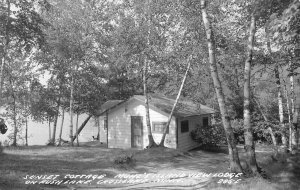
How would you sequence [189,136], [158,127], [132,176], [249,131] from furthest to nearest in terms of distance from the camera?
[189,136] → [158,127] → [132,176] → [249,131]

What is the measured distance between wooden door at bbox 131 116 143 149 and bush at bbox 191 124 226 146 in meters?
4.52

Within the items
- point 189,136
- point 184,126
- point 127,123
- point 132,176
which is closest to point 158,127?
point 184,126

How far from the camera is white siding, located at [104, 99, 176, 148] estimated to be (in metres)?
20.4

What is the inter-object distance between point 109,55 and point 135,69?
17.7 ft

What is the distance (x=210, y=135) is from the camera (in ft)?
70.9

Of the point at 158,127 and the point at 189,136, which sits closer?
the point at 158,127

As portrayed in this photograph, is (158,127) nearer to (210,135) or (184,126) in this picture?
(184,126)

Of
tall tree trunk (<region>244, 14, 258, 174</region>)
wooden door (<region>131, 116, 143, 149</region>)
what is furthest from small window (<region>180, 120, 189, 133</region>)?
tall tree trunk (<region>244, 14, 258, 174</region>)

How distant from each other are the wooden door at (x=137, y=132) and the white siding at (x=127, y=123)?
0.89 feet

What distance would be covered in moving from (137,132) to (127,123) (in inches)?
47.2

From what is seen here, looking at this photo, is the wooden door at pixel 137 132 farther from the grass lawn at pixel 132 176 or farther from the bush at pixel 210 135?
the grass lawn at pixel 132 176

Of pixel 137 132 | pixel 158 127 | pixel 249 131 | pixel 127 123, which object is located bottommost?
pixel 137 132

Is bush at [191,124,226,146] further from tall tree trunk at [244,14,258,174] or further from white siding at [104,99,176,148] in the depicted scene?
tall tree trunk at [244,14,258,174]

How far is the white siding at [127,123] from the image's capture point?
2042 centimetres
